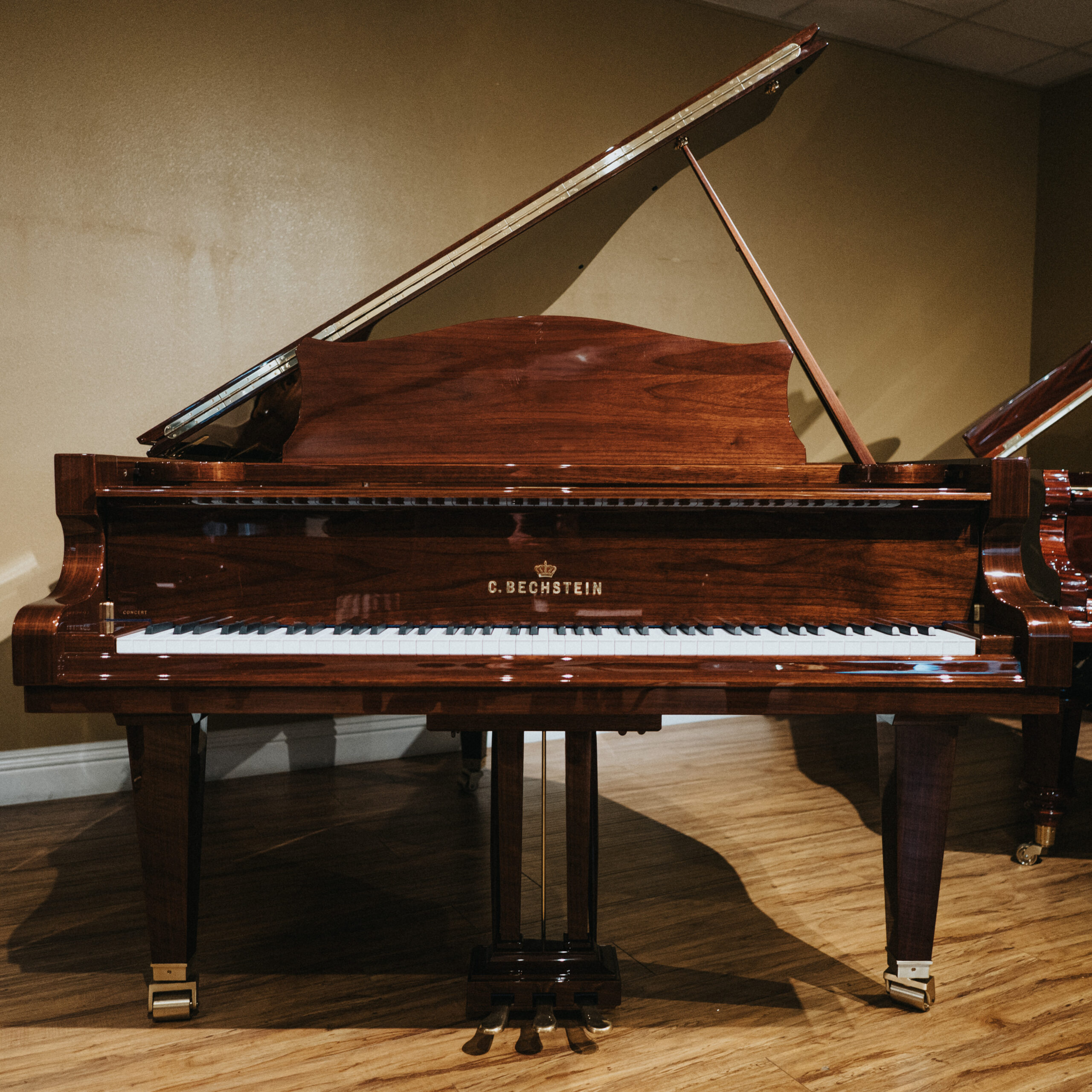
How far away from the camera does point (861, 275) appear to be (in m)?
4.29

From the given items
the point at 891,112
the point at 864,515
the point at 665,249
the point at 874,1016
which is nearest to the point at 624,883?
the point at 874,1016

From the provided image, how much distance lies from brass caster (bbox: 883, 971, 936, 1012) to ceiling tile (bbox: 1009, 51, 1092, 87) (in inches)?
180

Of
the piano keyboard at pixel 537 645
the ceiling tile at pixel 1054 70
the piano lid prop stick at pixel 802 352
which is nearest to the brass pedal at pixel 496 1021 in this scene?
the piano keyboard at pixel 537 645

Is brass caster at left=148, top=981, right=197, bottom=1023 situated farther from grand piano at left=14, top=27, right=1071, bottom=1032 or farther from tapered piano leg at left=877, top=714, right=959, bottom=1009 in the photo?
tapered piano leg at left=877, top=714, right=959, bottom=1009

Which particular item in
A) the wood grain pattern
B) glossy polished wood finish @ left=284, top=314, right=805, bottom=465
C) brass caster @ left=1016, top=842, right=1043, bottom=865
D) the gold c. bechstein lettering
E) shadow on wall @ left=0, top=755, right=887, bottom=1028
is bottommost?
shadow on wall @ left=0, top=755, right=887, bottom=1028

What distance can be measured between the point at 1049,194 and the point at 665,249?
2417 millimetres

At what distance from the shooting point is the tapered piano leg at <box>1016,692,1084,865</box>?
244 cm

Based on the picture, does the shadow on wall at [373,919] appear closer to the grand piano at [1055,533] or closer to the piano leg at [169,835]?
the piano leg at [169,835]

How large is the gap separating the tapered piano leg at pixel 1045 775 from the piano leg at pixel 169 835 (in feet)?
7.26

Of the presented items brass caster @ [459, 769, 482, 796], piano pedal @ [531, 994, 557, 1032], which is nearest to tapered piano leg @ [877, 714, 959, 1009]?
piano pedal @ [531, 994, 557, 1032]

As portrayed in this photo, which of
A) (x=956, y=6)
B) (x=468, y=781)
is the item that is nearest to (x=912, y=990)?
(x=468, y=781)

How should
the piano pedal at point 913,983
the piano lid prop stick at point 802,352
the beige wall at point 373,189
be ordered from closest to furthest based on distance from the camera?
the piano pedal at point 913,983
the piano lid prop stick at point 802,352
the beige wall at point 373,189

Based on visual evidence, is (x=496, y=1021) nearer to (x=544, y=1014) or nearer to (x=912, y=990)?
(x=544, y=1014)

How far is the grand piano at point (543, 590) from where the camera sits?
58.2 inches
